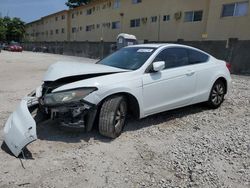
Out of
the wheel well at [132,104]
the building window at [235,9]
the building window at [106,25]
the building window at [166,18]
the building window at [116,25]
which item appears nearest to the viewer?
the wheel well at [132,104]

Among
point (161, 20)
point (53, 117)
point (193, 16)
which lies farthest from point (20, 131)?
point (161, 20)

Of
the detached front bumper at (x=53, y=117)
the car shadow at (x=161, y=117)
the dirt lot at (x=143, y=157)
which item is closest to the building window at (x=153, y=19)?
the car shadow at (x=161, y=117)

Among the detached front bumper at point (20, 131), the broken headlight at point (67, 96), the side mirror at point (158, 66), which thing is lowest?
the detached front bumper at point (20, 131)

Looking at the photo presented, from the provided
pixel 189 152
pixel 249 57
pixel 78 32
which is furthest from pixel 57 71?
pixel 78 32

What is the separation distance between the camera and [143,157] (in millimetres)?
3309

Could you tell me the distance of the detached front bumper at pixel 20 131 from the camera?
3.03m

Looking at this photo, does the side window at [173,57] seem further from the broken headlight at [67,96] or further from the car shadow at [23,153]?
the car shadow at [23,153]

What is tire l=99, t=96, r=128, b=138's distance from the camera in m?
3.59

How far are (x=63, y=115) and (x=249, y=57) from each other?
12.7 metres

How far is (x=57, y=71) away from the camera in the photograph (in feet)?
13.0

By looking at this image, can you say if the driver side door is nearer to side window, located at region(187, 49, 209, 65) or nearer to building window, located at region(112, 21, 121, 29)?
side window, located at region(187, 49, 209, 65)

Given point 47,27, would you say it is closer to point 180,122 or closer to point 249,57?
point 249,57

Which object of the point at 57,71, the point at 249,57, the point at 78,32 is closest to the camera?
the point at 57,71

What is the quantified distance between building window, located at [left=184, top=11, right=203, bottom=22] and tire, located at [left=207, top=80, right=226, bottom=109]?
56.7ft
